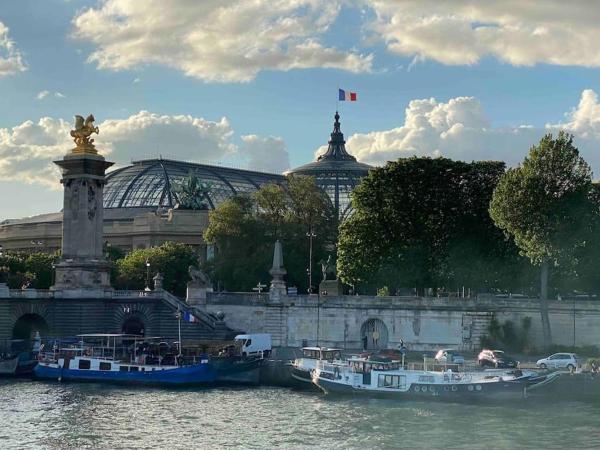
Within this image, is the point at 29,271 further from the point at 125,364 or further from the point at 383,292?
the point at 125,364

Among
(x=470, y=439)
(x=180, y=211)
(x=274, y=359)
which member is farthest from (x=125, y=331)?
(x=180, y=211)

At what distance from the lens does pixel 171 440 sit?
66.9 metres

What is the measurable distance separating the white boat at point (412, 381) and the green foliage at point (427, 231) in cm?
2139

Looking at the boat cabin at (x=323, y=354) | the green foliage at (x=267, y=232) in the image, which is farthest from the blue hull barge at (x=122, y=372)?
the green foliage at (x=267, y=232)

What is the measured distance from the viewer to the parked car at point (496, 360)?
8962 centimetres

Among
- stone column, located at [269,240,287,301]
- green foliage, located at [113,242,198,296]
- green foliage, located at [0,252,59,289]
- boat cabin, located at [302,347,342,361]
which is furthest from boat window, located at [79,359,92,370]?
green foliage, located at [113,242,198,296]

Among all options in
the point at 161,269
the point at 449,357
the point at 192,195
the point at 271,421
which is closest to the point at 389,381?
the point at 449,357

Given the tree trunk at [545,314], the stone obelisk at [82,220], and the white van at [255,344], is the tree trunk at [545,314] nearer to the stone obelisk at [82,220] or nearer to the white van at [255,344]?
the white van at [255,344]

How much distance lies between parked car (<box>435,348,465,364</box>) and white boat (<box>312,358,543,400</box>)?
15.3ft

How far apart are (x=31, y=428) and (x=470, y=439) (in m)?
25.2

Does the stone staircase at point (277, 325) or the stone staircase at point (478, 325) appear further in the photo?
the stone staircase at point (277, 325)

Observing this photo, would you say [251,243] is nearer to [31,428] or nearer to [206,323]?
[206,323]

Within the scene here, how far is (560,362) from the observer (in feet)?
295

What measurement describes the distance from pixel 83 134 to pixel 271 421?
5003 centimetres
